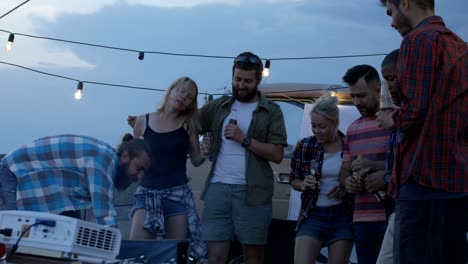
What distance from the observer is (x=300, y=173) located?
5.66 metres

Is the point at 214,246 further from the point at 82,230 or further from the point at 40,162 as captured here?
the point at 82,230

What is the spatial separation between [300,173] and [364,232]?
841mm

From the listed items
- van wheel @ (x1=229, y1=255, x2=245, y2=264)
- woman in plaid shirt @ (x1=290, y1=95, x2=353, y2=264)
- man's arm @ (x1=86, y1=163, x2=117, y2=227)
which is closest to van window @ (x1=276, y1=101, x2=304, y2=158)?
van wheel @ (x1=229, y1=255, x2=245, y2=264)

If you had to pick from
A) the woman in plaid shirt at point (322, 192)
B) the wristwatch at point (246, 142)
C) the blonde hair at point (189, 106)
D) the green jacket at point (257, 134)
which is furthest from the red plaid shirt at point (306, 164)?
the blonde hair at point (189, 106)

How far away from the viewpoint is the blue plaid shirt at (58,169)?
16.3 feet

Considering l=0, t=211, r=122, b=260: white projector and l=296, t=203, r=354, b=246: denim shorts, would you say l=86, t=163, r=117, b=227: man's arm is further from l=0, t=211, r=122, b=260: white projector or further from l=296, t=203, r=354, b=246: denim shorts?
l=296, t=203, r=354, b=246: denim shorts

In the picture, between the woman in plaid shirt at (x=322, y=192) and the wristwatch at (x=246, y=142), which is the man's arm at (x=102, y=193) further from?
the woman in plaid shirt at (x=322, y=192)

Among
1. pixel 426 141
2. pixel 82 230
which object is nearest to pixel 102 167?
pixel 82 230

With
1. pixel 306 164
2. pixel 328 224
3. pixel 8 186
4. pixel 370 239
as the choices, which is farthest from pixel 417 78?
pixel 8 186

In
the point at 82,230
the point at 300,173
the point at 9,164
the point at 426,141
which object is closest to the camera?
the point at 426,141

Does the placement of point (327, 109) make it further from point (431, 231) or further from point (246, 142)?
point (431, 231)

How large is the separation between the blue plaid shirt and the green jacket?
1.14 metres

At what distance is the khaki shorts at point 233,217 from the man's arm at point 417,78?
2505 mm

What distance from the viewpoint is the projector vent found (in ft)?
13.0
